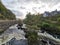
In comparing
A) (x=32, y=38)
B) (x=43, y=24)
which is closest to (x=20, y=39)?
(x=32, y=38)

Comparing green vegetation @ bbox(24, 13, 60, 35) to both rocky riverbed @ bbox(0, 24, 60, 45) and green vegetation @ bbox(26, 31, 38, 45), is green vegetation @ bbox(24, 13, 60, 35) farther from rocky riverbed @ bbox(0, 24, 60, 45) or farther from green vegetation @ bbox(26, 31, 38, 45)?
green vegetation @ bbox(26, 31, 38, 45)

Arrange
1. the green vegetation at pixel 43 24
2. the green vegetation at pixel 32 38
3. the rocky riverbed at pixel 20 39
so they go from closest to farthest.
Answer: the green vegetation at pixel 32 38 → the rocky riverbed at pixel 20 39 → the green vegetation at pixel 43 24

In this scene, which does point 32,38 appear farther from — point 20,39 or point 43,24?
point 43,24

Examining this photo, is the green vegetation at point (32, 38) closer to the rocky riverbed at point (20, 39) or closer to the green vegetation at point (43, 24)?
the rocky riverbed at point (20, 39)

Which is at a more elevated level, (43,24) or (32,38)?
(43,24)

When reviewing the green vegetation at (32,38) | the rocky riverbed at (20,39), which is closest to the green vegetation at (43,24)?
the rocky riverbed at (20,39)

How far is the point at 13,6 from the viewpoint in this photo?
6.15 meters

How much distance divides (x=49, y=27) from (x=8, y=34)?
1308 millimetres

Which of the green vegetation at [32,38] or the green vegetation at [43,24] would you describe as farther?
the green vegetation at [43,24]

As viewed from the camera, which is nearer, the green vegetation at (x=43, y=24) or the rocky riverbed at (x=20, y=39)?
the rocky riverbed at (x=20, y=39)

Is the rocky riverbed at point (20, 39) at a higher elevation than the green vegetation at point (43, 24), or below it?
below

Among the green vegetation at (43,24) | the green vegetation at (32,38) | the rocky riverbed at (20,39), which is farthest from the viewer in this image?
the green vegetation at (43,24)

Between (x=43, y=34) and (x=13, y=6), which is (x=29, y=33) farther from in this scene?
(x=13, y=6)

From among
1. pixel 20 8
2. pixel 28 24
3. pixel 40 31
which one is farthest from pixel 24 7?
pixel 40 31
